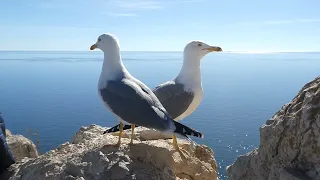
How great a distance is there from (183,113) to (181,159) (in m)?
1.90

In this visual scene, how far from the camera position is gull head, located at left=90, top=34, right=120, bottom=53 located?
741cm

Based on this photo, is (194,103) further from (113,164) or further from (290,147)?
(290,147)

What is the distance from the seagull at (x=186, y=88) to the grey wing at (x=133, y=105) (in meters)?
1.55

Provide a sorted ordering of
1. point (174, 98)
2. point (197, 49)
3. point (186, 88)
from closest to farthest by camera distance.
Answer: point (174, 98), point (186, 88), point (197, 49)

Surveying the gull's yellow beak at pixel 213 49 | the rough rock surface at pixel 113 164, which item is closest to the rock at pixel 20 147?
the rough rock surface at pixel 113 164

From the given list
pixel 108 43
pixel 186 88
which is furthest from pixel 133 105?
pixel 186 88

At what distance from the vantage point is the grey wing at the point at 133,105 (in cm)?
628

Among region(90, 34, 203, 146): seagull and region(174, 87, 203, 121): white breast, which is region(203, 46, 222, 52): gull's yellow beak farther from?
region(90, 34, 203, 146): seagull

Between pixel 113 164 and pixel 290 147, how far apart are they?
2.57 m

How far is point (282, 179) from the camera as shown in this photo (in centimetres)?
406

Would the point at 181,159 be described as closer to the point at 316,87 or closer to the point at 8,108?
the point at 316,87

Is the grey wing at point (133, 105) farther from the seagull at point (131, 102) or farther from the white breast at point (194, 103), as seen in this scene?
the white breast at point (194, 103)

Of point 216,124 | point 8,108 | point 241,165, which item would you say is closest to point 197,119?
point 216,124

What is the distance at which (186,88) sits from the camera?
8.41 meters
